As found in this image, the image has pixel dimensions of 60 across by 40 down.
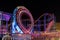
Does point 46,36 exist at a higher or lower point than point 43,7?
lower

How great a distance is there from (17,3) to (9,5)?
0.35 meters

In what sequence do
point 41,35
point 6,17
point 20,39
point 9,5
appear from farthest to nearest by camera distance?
1. point 9,5
2. point 6,17
3. point 41,35
4. point 20,39

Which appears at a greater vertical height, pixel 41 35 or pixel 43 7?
pixel 43 7

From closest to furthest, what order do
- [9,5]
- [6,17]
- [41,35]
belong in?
[41,35] → [6,17] → [9,5]

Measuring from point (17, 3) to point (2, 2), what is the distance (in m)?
0.64

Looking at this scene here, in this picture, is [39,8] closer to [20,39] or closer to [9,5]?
[9,5]

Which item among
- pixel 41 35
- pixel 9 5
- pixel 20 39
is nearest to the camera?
pixel 20 39

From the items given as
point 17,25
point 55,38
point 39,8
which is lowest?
point 55,38

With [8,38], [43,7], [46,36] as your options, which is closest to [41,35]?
[46,36]

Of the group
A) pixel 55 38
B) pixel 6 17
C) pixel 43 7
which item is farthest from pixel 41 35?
pixel 43 7

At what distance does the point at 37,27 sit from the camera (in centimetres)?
605

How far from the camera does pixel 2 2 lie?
819 cm

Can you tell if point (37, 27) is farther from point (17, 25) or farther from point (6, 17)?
point (17, 25)

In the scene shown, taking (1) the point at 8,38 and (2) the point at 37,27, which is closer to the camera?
(1) the point at 8,38
